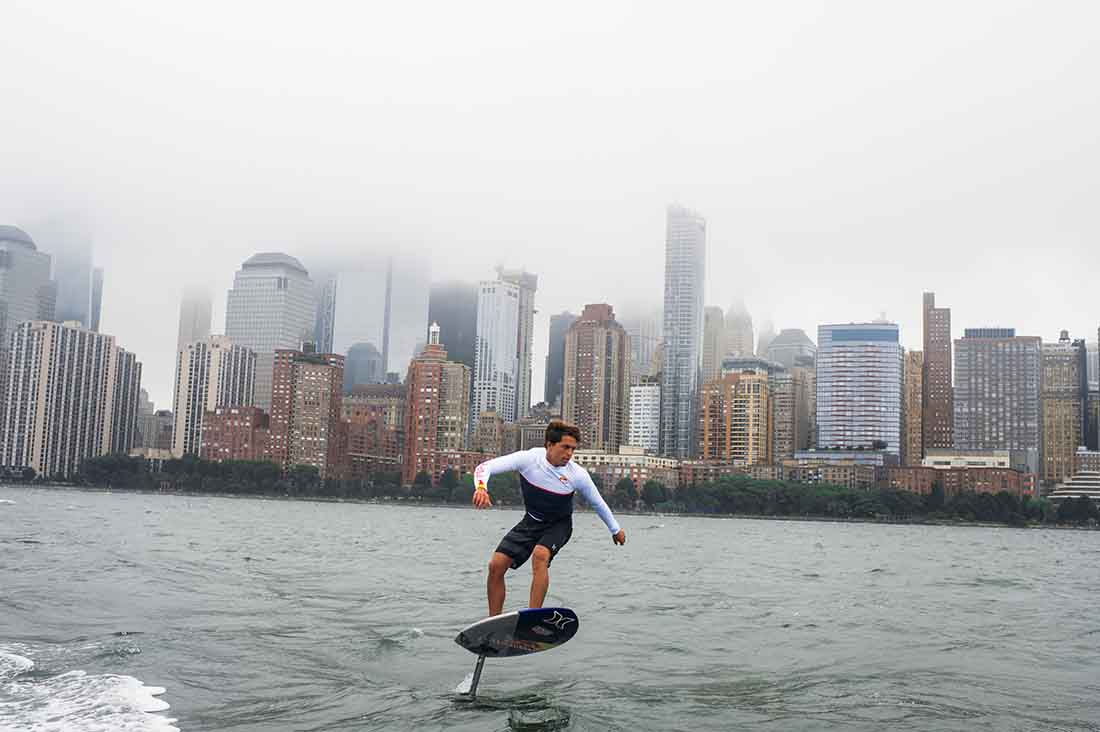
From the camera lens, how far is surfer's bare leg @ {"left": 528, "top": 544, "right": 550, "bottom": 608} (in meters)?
11.9

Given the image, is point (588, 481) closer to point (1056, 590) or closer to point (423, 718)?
point (423, 718)

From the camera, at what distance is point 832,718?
10.7 meters

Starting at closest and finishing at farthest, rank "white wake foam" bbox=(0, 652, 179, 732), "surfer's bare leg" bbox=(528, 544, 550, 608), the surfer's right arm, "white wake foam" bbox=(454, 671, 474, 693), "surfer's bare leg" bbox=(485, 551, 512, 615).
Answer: "white wake foam" bbox=(0, 652, 179, 732) → the surfer's right arm → "white wake foam" bbox=(454, 671, 474, 693) → "surfer's bare leg" bbox=(528, 544, 550, 608) → "surfer's bare leg" bbox=(485, 551, 512, 615)

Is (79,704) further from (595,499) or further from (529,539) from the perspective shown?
(595,499)

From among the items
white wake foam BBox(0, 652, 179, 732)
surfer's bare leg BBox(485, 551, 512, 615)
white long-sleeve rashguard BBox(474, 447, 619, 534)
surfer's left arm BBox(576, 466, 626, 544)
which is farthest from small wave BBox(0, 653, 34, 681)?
surfer's left arm BBox(576, 466, 626, 544)

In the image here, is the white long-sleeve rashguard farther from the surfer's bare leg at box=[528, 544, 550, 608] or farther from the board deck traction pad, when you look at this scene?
the board deck traction pad

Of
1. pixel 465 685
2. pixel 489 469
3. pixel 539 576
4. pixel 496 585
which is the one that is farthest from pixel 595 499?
pixel 465 685

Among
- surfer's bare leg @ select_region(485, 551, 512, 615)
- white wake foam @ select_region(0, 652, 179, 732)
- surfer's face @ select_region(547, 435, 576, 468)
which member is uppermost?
surfer's face @ select_region(547, 435, 576, 468)

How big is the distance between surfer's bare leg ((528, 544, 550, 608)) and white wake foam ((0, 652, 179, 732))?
3996mm

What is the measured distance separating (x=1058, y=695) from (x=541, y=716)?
6382 mm

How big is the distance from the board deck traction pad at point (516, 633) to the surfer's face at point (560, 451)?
1900 millimetres

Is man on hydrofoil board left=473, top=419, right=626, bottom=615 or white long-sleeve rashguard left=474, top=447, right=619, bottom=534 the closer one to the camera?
man on hydrofoil board left=473, top=419, right=626, bottom=615

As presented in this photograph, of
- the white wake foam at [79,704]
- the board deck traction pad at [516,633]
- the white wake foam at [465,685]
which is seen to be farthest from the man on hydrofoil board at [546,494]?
the white wake foam at [79,704]

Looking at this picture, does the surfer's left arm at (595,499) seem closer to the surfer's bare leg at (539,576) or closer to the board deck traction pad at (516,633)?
the surfer's bare leg at (539,576)
